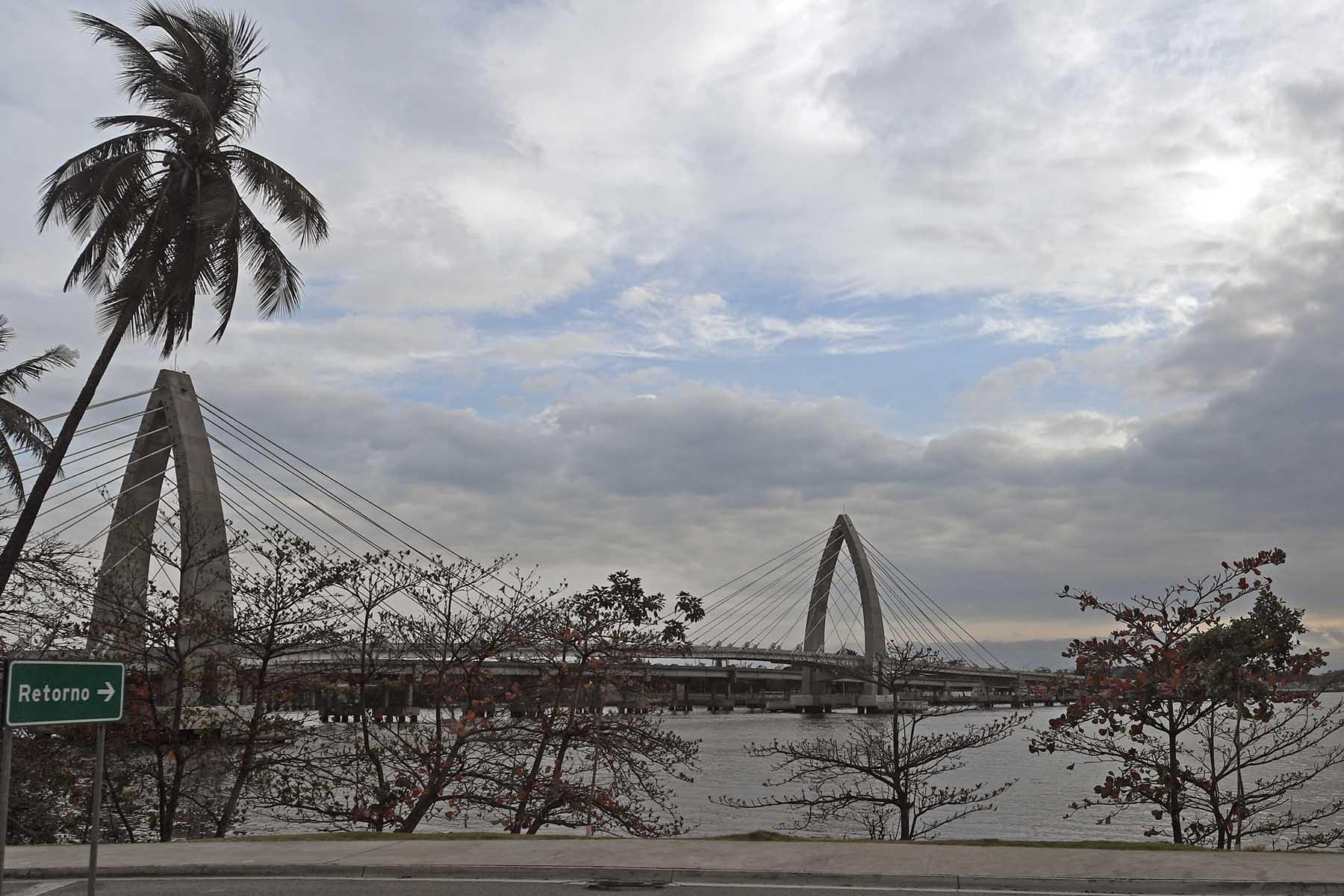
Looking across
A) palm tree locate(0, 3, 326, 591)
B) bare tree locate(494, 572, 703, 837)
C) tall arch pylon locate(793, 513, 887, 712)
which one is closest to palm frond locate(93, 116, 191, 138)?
palm tree locate(0, 3, 326, 591)

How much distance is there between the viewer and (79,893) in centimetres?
1208

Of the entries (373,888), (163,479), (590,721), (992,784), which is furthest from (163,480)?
(992,784)

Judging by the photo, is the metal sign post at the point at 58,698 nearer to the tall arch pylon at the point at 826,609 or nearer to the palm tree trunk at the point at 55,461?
the palm tree trunk at the point at 55,461

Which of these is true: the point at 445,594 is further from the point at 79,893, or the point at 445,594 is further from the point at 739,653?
the point at 739,653

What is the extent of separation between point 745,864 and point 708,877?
0.60 metres

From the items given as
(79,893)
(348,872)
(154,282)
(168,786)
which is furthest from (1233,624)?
(154,282)

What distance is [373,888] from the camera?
11.8 meters

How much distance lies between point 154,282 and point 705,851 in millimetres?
18427

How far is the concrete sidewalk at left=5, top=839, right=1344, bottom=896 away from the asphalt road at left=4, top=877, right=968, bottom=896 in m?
0.28

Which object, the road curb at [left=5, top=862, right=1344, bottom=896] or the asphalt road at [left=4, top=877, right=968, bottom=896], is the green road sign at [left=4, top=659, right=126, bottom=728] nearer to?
the asphalt road at [left=4, top=877, right=968, bottom=896]

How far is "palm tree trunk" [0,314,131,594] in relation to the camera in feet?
75.6

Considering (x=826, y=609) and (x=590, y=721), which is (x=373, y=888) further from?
(x=826, y=609)

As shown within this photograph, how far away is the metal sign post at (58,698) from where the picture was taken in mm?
9195

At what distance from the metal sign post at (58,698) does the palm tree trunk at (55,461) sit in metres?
14.9
